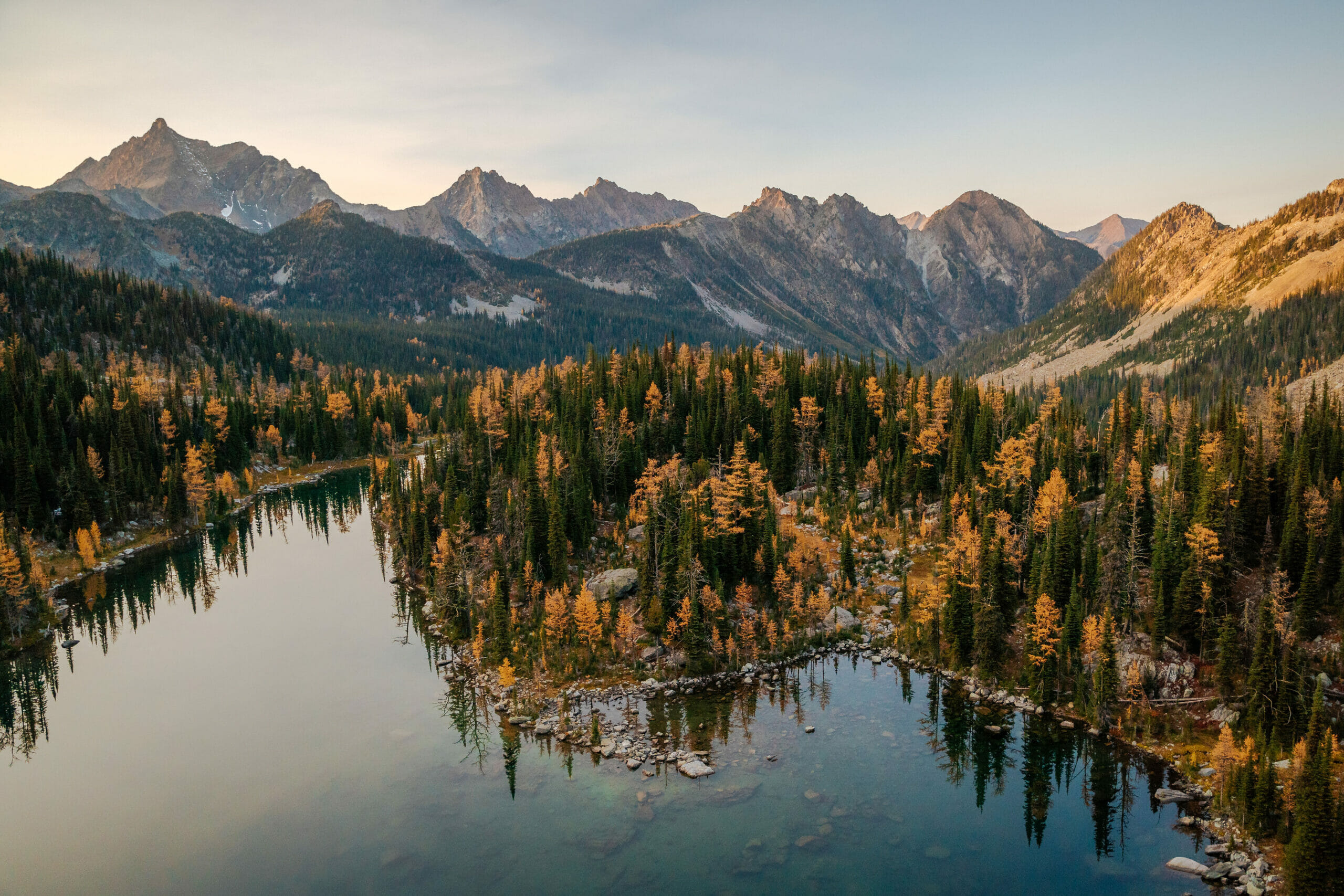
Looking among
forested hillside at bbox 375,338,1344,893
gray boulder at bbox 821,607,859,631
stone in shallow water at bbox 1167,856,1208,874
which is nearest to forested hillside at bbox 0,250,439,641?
forested hillside at bbox 375,338,1344,893

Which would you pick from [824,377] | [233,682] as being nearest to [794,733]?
[233,682]

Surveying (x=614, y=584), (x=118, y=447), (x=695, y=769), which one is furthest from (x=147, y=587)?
(x=695, y=769)

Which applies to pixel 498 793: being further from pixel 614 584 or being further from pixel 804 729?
pixel 614 584

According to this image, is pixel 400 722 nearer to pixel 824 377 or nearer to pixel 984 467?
pixel 984 467

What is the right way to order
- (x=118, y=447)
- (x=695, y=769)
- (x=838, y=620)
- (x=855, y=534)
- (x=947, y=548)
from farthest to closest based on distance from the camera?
1. (x=118, y=447)
2. (x=855, y=534)
3. (x=947, y=548)
4. (x=838, y=620)
5. (x=695, y=769)

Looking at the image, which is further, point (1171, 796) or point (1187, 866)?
point (1171, 796)

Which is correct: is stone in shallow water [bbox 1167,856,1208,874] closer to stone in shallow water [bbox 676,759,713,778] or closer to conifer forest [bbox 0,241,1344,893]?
conifer forest [bbox 0,241,1344,893]

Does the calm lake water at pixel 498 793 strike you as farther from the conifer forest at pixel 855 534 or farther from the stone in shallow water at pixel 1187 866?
the conifer forest at pixel 855 534
